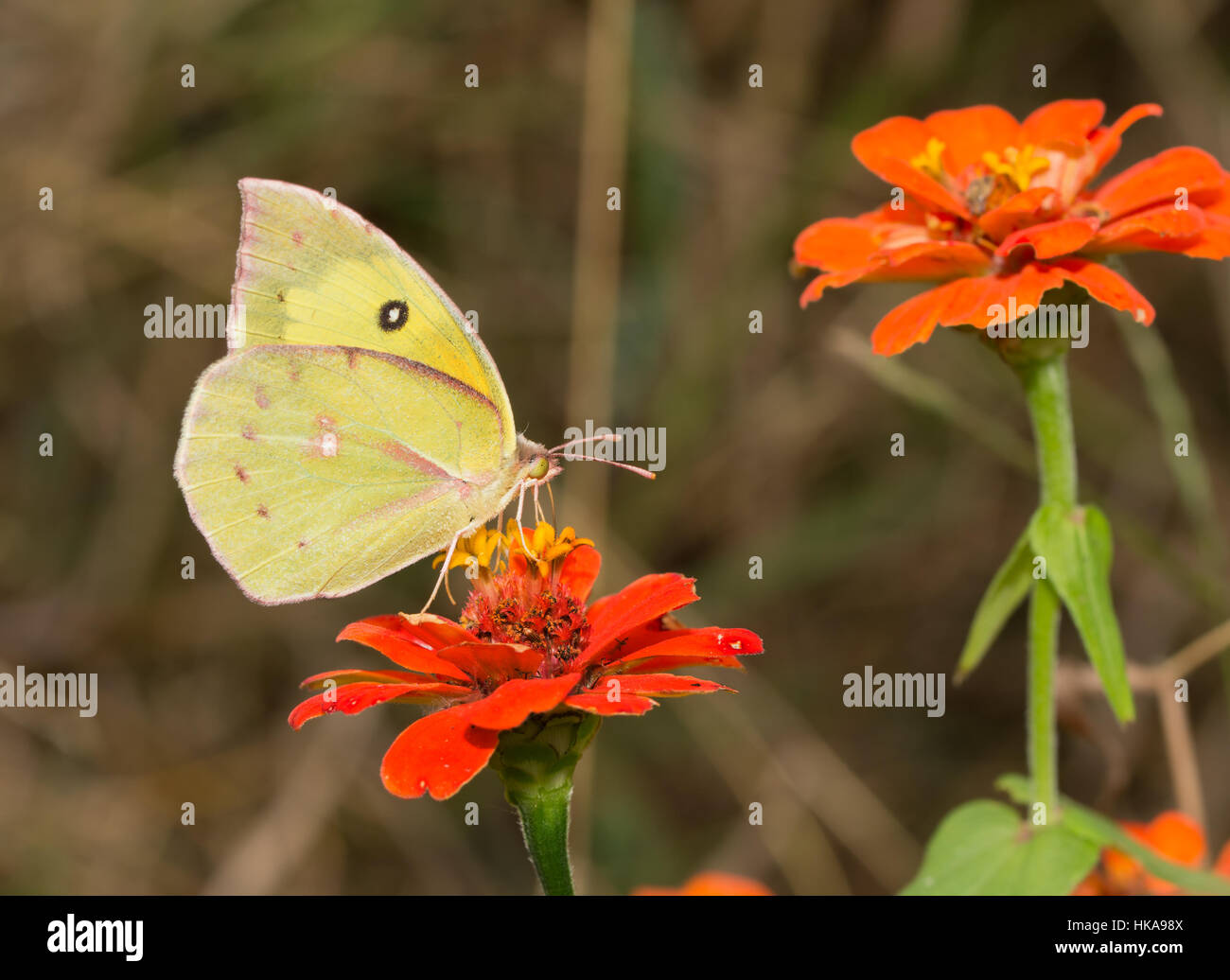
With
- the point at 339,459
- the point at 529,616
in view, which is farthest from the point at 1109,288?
the point at 339,459

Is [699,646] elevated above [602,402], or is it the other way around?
[602,402]

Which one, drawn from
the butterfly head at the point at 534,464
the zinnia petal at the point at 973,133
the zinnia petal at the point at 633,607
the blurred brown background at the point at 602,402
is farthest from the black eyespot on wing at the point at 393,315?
the blurred brown background at the point at 602,402

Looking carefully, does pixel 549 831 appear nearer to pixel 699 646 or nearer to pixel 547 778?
pixel 547 778

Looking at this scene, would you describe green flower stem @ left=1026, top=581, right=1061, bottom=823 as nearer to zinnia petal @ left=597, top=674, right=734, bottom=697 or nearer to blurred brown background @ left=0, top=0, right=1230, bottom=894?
zinnia petal @ left=597, top=674, right=734, bottom=697

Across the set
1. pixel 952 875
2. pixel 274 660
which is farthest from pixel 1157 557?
pixel 274 660

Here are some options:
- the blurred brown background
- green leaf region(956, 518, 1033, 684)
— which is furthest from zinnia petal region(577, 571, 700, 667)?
the blurred brown background

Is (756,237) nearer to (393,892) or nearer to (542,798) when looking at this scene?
(393,892)

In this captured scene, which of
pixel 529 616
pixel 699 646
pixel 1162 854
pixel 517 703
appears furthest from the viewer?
pixel 1162 854
